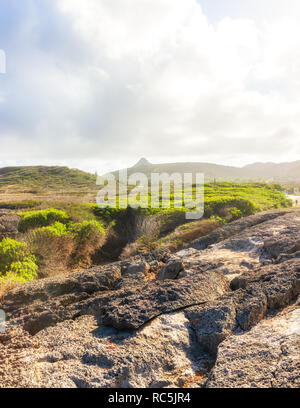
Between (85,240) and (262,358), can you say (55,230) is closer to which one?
(85,240)

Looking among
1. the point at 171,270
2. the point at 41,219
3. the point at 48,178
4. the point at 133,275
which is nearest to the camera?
the point at 133,275

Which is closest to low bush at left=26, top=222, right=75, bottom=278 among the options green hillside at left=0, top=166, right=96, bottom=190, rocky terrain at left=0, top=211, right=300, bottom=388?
rocky terrain at left=0, top=211, right=300, bottom=388

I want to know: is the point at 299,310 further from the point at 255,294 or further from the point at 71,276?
the point at 71,276

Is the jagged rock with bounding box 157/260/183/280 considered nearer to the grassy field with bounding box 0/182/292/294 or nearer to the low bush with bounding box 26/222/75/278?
the grassy field with bounding box 0/182/292/294

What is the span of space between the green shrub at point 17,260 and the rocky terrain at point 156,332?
180 centimetres

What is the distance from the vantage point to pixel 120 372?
2680mm

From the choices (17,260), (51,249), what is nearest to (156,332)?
(17,260)

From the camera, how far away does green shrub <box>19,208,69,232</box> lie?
366 inches

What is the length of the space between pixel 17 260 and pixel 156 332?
4.98m

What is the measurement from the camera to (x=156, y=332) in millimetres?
3201

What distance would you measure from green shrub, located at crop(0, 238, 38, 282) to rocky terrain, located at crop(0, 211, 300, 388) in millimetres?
1800

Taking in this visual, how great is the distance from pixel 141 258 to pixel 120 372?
3.37 metres

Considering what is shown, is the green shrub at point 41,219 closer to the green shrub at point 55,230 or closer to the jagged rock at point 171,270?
the green shrub at point 55,230
